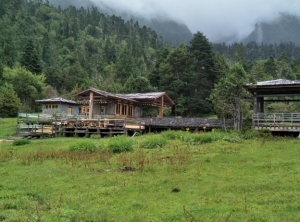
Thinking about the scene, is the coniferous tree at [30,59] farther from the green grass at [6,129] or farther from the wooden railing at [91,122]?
the wooden railing at [91,122]

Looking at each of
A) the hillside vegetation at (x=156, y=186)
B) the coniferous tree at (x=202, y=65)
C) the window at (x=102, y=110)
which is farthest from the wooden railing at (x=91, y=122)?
the coniferous tree at (x=202, y=65)

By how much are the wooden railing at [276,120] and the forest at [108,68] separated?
2040 millimetres

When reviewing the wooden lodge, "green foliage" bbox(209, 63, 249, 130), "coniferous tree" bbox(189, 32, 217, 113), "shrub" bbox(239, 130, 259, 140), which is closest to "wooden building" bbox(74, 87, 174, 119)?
the wooden lodge

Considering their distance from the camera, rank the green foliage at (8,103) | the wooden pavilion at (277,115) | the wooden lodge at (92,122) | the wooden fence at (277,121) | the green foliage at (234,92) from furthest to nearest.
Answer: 1. the green foliage at (8,103)
2. the wooden lodge at (92,122)
3. the green foliage at (234,92)
4. the wooden pavilion at (277,115)
5. the wooden fence at (277,121)

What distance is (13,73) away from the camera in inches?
2124

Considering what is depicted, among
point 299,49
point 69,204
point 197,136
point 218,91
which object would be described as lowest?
point 69,204

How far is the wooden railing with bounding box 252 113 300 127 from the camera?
71.9 ft

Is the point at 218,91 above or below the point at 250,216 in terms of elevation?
above

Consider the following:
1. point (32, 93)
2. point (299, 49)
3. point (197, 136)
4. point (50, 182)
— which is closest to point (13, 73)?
point (32, 93)

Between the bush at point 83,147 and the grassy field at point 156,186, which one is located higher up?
the bush at point 83,147

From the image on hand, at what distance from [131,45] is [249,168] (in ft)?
380

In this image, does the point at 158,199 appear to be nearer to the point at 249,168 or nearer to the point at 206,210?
the point at 206,210

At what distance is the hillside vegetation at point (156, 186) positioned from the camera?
6914mm

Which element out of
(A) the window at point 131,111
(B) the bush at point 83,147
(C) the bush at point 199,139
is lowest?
(B) the bush at point 83,147
